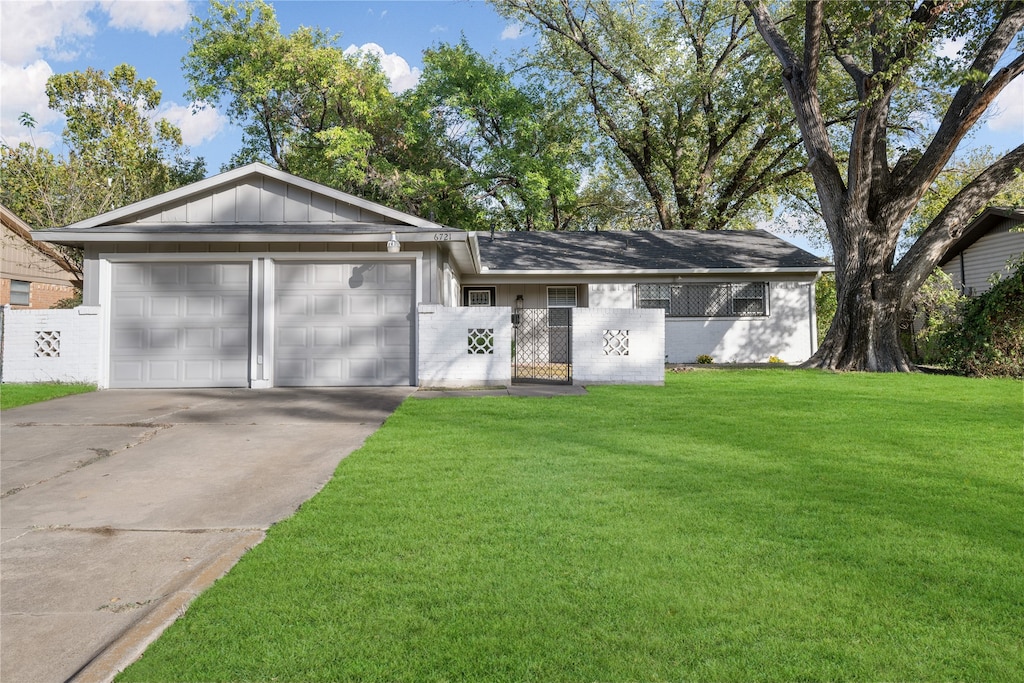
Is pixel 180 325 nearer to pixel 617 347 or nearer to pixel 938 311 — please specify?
pixel 617 347

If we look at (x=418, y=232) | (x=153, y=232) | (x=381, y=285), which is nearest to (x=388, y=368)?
(x=381, y=285)

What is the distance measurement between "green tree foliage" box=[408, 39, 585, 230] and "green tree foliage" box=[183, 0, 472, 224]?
1.02m

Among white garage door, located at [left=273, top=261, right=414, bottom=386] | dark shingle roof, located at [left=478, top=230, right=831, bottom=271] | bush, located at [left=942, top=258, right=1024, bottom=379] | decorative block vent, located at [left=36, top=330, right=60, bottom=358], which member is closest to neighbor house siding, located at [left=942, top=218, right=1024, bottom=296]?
bush, located at [left=942, top=258, right=1024, bottom=379]

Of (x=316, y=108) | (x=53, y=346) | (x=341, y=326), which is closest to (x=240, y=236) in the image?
(x=341, y=326)

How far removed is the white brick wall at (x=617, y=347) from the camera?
11961 millimetres

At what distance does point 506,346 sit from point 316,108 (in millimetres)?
19756

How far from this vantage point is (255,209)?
39.3ft

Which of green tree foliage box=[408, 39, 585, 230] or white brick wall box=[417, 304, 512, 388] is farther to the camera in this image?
green tree foliage box=[408, 39, 585, 230]

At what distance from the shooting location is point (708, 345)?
61.1ft

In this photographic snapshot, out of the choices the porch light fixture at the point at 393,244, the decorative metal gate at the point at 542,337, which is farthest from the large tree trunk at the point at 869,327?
the porch light fixture at the point at 393,244

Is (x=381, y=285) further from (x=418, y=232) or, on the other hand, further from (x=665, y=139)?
(x=665, y=139)

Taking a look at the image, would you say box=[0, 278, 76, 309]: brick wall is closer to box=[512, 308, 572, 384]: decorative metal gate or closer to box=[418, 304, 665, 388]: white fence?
box=[512, 308, 572, 384]: decorative metal gate

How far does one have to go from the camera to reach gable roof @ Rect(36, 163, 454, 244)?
38.3 feet

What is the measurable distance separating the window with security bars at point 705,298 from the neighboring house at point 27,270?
764 inches
